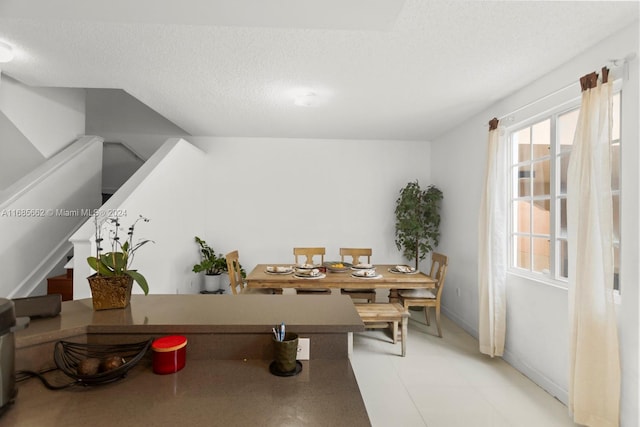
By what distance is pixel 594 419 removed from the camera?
1.92 metres

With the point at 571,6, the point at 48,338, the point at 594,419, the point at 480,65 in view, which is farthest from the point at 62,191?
the point at 594,419

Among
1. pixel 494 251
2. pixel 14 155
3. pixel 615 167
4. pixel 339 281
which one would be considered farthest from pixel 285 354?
pixel 14 155

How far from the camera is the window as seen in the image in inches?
98.3

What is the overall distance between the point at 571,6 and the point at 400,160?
3284mm

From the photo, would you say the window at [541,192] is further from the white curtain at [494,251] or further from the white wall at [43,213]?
the white wall at [43,213]

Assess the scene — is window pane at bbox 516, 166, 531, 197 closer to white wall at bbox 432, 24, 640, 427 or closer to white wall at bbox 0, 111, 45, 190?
white wall at bbox 432, 24, 640, 427

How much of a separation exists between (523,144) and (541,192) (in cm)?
52

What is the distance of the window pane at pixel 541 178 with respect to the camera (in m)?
2.65

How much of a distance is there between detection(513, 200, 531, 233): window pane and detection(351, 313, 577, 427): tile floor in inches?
49.4

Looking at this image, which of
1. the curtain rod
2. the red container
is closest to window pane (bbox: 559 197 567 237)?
the curtain rod

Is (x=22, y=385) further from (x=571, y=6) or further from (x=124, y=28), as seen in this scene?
(x=571, y=6)

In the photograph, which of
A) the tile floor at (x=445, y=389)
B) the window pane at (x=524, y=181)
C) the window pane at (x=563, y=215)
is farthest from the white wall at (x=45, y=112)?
the window pane at (x=563, y=215)

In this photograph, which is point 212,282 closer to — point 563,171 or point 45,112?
point 45,112

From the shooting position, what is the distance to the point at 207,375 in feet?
3.55
